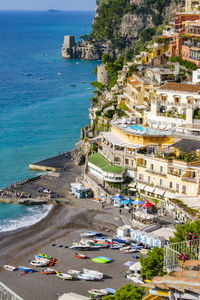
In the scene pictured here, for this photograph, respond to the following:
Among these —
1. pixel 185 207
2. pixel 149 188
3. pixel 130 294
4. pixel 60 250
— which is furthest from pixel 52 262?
pixel 149 188

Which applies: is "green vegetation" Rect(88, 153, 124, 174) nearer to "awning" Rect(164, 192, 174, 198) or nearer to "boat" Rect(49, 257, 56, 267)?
"awning" Rect(164, 192, 174, 198)

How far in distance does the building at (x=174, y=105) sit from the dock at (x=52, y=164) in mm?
13189

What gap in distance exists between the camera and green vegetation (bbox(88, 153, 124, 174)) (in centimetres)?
5672

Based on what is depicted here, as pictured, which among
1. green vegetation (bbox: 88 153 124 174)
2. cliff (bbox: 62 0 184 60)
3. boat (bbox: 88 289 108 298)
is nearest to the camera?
boat (bbox: 88 289 108 298)

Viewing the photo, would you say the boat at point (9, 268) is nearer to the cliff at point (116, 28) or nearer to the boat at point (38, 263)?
the boat at point (38, 263)

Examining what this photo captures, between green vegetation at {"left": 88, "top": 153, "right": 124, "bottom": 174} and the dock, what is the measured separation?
704 cm

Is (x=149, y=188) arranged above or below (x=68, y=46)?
below

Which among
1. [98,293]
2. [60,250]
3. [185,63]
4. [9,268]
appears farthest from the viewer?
[185,63]

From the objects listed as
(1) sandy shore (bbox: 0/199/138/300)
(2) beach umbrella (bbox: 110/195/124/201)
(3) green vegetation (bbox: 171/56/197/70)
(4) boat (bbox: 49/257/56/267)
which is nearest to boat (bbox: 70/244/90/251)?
(1) sandy shore (bbox: 0/199/138/300)

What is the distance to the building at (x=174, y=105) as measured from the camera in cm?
6050

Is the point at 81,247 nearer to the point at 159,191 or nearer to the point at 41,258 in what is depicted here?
the point at 41,258

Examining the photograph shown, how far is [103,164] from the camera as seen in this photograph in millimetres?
59719

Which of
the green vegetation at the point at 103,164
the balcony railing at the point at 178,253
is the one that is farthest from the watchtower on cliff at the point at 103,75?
the balcony railing at the point at 178,253

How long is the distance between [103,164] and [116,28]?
133 meters
